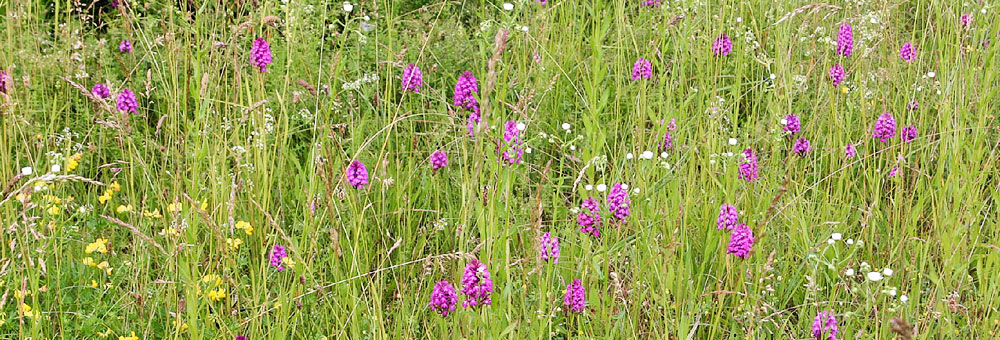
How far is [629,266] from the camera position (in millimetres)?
2055

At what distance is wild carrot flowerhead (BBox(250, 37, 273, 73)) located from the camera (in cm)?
253

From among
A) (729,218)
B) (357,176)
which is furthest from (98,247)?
(729,218)

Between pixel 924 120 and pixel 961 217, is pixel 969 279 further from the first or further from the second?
pixel 924 120

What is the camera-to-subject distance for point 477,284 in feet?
5.23

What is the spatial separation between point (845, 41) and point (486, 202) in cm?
164

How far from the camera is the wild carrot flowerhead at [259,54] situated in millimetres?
2527

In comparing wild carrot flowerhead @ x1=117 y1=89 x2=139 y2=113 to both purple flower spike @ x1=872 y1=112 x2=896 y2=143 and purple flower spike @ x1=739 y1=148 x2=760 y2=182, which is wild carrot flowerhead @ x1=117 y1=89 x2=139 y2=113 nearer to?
purple flower spike @ x1=739 y1=148 x2=760 y2=182

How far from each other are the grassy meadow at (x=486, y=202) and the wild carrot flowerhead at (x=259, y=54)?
0.02m

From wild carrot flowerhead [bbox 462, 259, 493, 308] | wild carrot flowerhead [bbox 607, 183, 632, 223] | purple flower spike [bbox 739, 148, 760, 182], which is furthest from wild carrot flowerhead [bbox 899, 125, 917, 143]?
wild carrot flowerhead [bbox 462, 259, 493, 308]

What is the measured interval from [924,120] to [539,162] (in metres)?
1.12

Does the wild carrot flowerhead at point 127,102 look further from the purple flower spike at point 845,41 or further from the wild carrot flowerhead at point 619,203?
the purple flower spike at point 845,41

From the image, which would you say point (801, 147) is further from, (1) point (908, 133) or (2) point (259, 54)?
(2) point (259, 54)

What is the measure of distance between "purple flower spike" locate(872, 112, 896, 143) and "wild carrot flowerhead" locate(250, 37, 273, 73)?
1.69 m

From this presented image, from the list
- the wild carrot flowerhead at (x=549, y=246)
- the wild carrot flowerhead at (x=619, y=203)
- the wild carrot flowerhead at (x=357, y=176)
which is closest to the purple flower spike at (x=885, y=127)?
the wild carrot flowerhead at (x=619, y=203)
